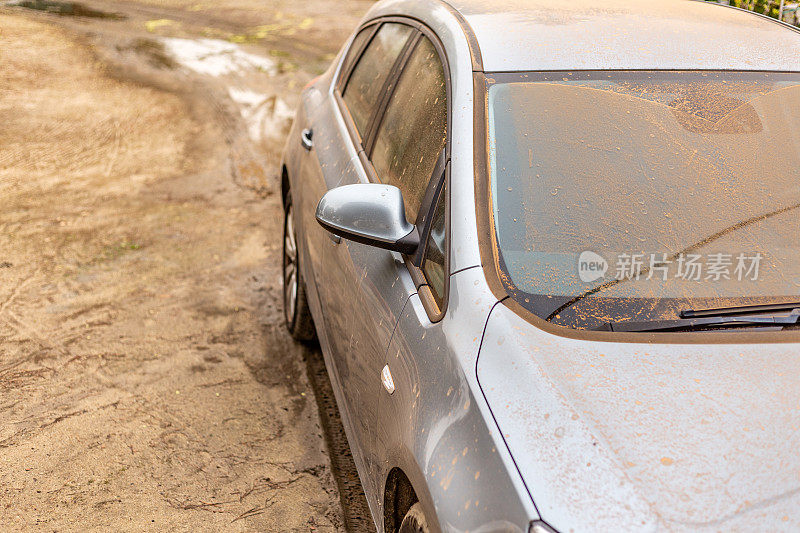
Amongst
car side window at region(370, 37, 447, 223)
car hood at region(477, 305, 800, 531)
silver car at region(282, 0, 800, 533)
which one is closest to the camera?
car hood at region(477, 305, 800, 531)

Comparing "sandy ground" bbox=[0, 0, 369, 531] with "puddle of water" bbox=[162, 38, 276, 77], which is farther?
"puddle of water" bbox=[162, 38, 276, 77]

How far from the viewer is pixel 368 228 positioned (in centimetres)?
214

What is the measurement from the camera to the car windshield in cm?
191

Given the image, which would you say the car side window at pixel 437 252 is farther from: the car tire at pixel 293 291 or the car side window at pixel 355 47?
the car side window at pixel 355 47

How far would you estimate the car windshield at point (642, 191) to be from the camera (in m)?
1.91

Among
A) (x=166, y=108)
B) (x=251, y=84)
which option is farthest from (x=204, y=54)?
(x=166, y=108)

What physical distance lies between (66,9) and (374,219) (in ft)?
41.1

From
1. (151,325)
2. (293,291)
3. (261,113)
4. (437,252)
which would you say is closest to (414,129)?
(437,252)

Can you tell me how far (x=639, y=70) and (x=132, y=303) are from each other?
121 inches

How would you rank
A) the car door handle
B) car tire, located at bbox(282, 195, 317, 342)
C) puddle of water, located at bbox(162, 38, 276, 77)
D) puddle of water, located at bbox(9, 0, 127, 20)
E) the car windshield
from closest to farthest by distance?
the car windshield < the car door handle < car tire, located at bbox(282, 195, 317, 342) < puddle of water, located at bbox(162, 38, 276, 77) < puddle of water, located at bbox(9, 0, 127, 20)

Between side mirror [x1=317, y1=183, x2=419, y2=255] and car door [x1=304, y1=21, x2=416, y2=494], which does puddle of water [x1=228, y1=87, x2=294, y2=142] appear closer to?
car door [x1=304, y1=21, x2=416, y2=494]

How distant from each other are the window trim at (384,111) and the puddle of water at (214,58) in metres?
6.02

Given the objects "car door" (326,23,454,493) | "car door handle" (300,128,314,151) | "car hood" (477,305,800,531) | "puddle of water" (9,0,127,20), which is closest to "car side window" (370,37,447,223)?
"car door" (326,23,454,493)

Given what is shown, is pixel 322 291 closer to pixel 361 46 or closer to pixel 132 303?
pixel 361 46
